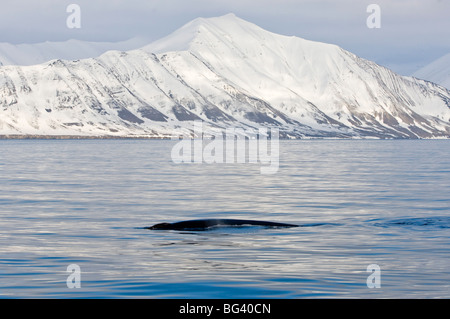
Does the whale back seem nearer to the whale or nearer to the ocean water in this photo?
the whale

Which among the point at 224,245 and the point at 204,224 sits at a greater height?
the point at 204,224

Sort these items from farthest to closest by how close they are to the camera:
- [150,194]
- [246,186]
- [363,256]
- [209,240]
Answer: [246,186] < [150,194] < [209,240] < [363,256]

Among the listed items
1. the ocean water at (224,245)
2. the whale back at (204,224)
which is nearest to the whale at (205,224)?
the whale back at (204,224)

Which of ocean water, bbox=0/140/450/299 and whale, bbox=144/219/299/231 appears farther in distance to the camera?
whale, bbox=144/219/299/231

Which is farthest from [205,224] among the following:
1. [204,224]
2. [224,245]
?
[224,245]

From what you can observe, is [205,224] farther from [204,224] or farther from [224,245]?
[224,245]

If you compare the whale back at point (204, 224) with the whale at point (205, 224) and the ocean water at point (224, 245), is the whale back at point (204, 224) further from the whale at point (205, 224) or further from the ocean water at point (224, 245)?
the ocean water at point (224, 245)

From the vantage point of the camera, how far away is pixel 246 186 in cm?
7400

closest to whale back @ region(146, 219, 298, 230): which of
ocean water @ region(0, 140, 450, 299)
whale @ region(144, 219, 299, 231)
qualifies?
whale @ region(144, 219, 299, 231)

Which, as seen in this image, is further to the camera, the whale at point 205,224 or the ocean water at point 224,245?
the whale at point 205,224

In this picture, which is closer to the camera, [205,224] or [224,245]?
[224,245]
